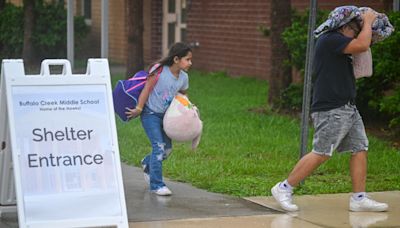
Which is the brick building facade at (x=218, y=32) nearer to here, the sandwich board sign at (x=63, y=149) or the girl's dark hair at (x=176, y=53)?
the girl's dark hair at (x=176, y=53)

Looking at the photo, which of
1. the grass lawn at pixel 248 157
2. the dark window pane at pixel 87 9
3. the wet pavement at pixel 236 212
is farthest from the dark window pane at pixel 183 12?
the wet pavement at pixel 236 212

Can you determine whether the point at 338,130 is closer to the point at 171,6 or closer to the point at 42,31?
the point at 171,6

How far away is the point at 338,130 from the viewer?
27.0ft

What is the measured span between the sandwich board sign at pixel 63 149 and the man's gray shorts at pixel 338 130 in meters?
1.92

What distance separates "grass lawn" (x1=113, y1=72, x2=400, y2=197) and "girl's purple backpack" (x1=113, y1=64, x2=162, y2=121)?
4.04 ft

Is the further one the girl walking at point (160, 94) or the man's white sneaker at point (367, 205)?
the girl walking at point (160, 94)

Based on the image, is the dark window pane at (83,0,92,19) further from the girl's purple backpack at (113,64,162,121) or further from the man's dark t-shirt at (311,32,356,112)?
the man's dark t-shirt at (311,32,356,112)

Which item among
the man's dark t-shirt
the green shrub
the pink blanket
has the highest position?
the man's dark t-shirt

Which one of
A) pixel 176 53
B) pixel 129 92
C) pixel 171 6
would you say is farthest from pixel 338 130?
pixel 171 6

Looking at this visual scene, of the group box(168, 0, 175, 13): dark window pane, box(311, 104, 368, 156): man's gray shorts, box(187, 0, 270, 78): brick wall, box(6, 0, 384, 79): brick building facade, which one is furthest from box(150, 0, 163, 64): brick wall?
box(311, 104, 368, 156): man's gray shorts

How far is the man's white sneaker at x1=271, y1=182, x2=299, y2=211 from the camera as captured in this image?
8469 mm

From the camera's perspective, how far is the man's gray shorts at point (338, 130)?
8.23 m

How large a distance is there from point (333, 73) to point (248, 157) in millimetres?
3278

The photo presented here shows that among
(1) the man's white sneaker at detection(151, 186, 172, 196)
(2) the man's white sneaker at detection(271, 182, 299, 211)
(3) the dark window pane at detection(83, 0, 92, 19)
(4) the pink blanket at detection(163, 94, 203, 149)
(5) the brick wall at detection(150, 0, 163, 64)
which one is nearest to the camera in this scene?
(2) the man's white sneaker at detection(271, 182, 299, 211)
